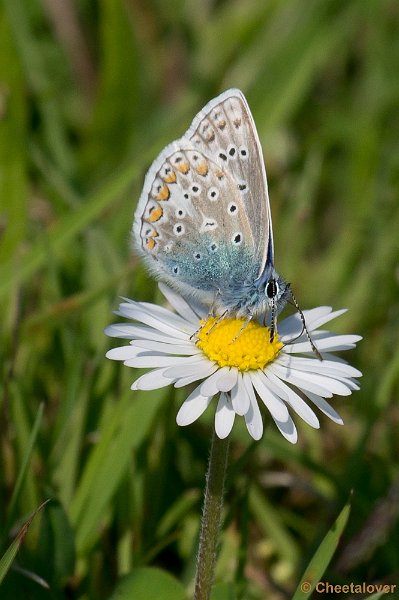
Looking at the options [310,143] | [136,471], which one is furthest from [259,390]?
[310,143]

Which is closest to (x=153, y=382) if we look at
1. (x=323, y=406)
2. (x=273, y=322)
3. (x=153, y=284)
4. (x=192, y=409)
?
(x=192, y=409)

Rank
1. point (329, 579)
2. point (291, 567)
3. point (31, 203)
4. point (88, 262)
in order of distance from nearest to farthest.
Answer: point (329, 579) → point (291, 567) → point (88, 262) → point (31, 203)

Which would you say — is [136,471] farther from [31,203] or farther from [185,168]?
[31,203]

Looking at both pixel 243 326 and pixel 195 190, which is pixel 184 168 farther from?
pixel 243 326

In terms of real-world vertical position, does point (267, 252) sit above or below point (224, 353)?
above

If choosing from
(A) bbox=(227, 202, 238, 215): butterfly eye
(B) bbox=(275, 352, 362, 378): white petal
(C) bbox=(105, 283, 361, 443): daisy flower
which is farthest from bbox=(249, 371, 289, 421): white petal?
(A) bbox=(227, 202, 238, 215): butterfly eye

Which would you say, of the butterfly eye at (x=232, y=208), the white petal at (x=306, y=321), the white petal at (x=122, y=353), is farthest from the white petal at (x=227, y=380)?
the butterfly eye at (x=232, y=208)
